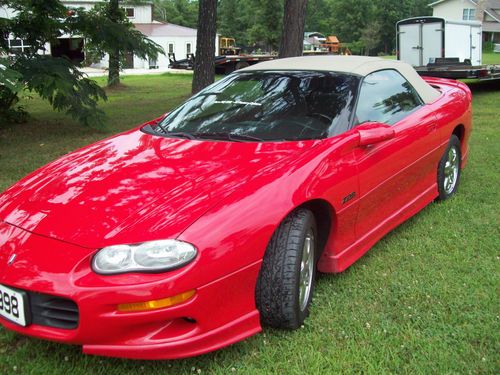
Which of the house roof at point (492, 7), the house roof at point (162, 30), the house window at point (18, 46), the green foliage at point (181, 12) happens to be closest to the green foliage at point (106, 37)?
the house window at point (18, 46)

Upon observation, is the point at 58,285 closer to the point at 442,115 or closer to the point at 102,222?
the point at 102,222

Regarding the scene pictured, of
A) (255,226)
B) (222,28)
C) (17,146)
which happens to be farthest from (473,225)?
(222,28)

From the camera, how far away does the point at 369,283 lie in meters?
3.28

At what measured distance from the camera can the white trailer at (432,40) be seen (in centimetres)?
1404

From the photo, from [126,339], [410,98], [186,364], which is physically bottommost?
[186,364]

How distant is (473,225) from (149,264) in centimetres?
301

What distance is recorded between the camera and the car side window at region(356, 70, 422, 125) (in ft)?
11.7

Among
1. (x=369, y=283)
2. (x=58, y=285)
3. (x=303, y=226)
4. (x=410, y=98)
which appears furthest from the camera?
(x=410, y=98)

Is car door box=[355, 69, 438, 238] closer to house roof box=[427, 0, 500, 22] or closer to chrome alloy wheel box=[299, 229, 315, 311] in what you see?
chrome alloy wheel box=[299, 229, 315, 311]

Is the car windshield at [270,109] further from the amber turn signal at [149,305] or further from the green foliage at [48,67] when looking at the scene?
the green foliage at [48,67]

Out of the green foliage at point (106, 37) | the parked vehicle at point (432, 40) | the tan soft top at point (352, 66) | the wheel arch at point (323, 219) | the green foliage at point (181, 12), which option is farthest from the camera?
the green foliage at point (181, 12)

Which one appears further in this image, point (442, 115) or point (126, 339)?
point (442, 115)

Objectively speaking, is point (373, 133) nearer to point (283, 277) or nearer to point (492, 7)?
point (283, 277)

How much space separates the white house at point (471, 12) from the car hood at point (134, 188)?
6359 centimetres
